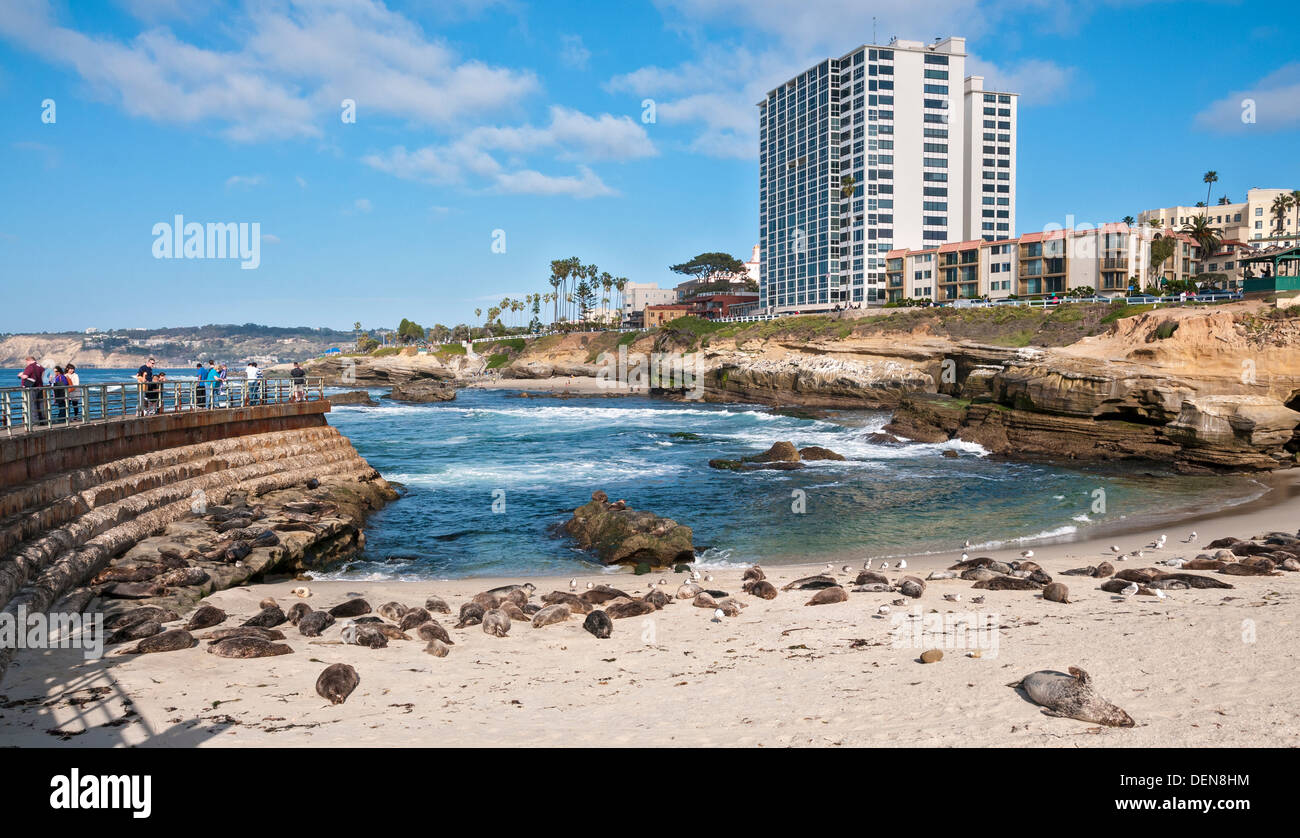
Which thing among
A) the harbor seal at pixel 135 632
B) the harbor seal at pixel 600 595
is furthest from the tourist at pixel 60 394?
the harbor seal at pixel 600 595

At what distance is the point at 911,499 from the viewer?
24656mm

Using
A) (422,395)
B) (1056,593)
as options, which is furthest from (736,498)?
(422,395)

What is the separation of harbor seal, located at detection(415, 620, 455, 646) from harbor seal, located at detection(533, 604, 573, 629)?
4.42ft

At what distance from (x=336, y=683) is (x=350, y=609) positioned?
3.94m

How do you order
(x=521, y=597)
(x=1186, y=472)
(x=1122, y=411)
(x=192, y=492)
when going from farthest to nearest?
1. (x=1122, y=411)
2. (x=1186, y=472)
3. (x=192, y=492)
4. (x=521, y=597)

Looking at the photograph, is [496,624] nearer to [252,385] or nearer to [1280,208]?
[252,385]

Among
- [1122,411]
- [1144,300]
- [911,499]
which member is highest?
[1144,300]

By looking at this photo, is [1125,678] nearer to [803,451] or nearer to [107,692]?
[107,692]

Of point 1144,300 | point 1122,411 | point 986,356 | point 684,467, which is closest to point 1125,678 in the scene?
point 684,467

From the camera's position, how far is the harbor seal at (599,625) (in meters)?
10.7

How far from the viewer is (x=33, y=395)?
15.0 metres

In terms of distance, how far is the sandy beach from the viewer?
6.84 meters

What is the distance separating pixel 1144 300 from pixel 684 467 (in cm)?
5370
